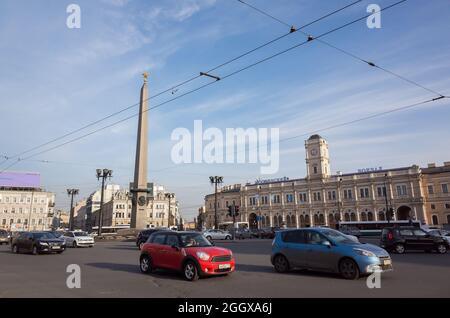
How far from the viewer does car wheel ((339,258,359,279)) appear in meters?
10.2

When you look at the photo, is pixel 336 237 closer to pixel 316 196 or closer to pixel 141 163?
pixel 141 163

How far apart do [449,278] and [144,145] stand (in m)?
30.7

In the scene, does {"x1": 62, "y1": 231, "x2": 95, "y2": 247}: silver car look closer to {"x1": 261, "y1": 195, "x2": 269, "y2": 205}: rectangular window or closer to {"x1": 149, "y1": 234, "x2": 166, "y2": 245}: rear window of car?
{"x1": 149, "y1": 234, "x2": 166, "y2": 245}: rear window of car

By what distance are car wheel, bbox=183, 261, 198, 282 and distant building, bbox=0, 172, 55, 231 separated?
312 ft

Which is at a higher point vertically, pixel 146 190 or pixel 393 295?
pixel 146 190

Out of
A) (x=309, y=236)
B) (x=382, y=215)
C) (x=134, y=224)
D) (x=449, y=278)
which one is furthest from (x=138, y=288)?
(x=382, y=215)

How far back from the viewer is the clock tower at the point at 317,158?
94.4 meters

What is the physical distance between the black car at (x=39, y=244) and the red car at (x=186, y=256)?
11.3 m

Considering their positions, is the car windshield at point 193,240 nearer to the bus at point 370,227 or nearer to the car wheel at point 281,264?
the car wheel at point 281,264

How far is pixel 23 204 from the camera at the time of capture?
10056 cm

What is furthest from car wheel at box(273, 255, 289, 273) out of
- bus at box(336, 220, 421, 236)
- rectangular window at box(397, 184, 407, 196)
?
rectangular window at box(397, 184, 407, 196)

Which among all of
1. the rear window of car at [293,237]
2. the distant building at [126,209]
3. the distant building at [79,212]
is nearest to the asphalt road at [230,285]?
the rear window of car at [293,237]

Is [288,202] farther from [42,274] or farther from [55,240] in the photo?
[42,274]
